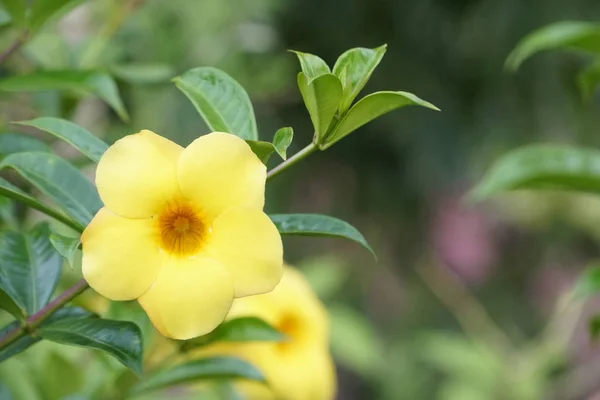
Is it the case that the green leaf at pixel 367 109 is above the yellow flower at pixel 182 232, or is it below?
above

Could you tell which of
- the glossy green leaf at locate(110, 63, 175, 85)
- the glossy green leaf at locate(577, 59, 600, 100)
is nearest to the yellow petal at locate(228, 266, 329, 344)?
the glossy green leaf at locate(110, 63, 175, 85)

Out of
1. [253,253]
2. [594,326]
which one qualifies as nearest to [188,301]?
[253,253]

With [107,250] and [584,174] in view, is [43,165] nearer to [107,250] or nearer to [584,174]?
[107,250]

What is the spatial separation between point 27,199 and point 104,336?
2.8 inches

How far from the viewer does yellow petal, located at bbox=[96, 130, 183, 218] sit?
1.13 ft

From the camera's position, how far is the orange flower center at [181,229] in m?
0.36

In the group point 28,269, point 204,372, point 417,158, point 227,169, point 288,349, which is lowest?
point 417,158

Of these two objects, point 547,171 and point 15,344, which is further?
point 547,171

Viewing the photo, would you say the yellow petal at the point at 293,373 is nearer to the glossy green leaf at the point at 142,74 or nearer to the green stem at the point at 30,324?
the glossy green leaf at the point at 142,74

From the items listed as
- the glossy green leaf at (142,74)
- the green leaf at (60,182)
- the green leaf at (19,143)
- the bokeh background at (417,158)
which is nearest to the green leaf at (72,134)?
the green leaf at (60,182)

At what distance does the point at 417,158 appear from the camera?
1.79 m

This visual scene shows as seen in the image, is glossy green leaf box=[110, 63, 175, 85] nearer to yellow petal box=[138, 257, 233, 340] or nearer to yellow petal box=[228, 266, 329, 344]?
yellow petal box=[228, 266, 329, 344]

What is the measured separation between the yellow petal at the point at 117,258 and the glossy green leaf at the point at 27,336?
2.9 inches

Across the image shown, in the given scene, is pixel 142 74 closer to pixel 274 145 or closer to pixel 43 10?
pixel 43 10
